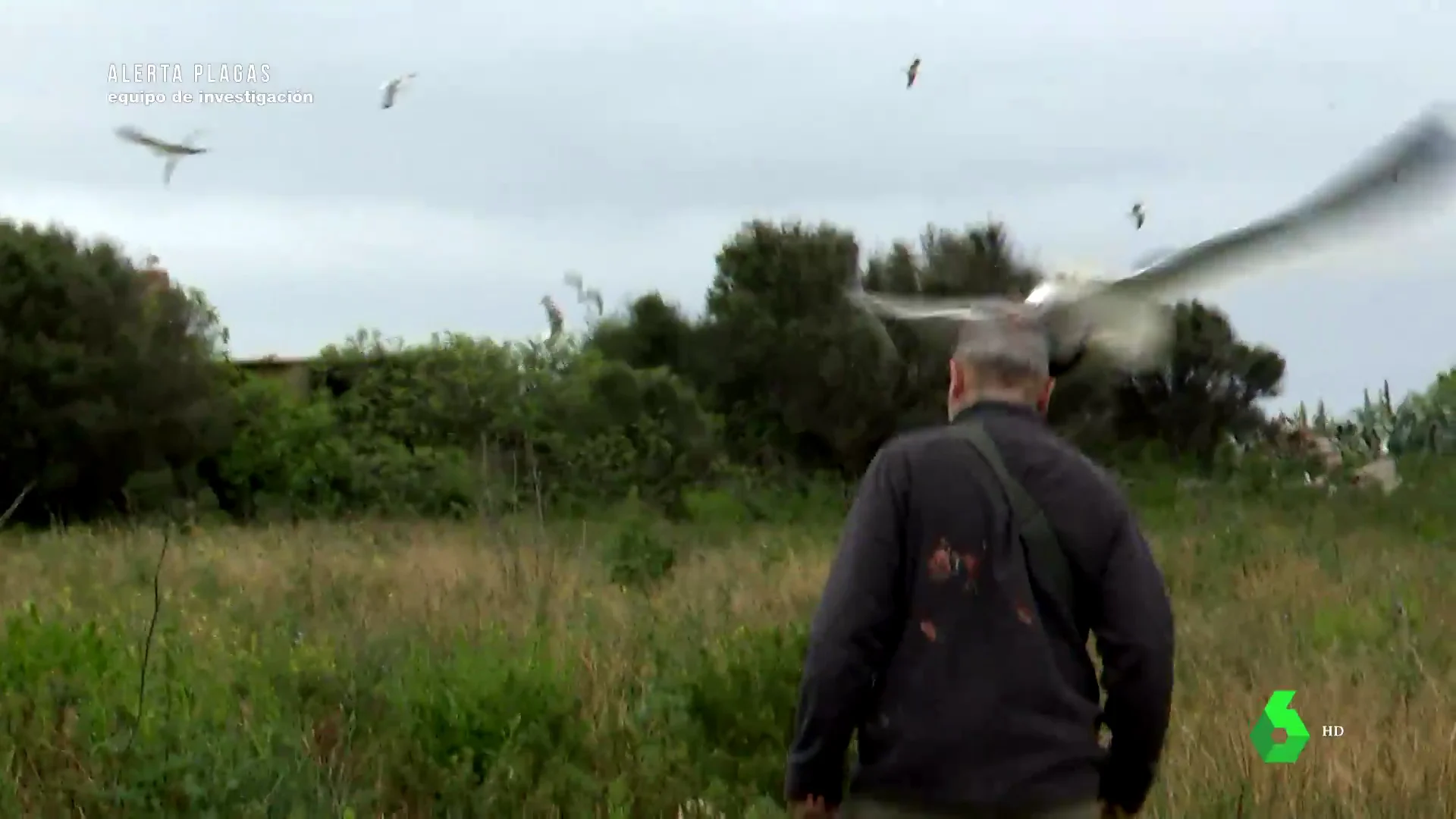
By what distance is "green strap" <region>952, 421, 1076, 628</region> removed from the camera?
→ 288 cm

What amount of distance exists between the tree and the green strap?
2268 cm

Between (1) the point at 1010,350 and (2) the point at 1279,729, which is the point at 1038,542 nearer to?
(1) the point at 1010,350

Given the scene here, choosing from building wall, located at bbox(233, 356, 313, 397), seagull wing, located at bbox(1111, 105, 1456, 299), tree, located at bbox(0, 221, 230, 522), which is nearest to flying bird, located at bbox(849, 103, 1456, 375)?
seagull wing, located at bbox(1111, 105, 1456, 299)

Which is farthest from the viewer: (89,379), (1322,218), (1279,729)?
(89,379)

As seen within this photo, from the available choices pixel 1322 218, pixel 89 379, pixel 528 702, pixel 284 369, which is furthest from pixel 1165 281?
pixel 284 369

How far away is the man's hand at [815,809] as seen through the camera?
306cm

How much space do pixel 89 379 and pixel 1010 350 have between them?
23.7 m

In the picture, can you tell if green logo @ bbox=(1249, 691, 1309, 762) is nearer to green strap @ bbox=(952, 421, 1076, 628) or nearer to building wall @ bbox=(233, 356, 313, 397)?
green strap @ bbox=(952, 421, 1076, 628)

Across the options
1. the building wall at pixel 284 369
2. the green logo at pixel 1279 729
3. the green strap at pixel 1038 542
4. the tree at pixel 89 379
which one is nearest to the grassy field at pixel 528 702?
the green logo at pixel 1279 729

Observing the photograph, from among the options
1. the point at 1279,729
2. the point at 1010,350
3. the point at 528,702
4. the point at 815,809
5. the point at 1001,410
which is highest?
the point at 1010,350

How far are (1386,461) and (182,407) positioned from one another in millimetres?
21125

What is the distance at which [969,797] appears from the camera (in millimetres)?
2852

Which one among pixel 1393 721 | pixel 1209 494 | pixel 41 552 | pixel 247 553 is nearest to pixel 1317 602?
pixel 1393 721

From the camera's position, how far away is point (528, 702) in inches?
203
